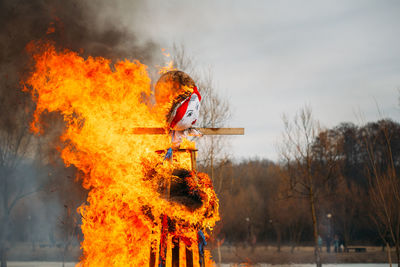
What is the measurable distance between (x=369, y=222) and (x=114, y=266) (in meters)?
31.7

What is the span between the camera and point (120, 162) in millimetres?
4535

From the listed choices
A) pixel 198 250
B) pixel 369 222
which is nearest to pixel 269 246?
pixel 369 222

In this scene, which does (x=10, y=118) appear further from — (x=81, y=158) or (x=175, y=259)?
(x=175, y=259)

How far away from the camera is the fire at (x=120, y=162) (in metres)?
4.18

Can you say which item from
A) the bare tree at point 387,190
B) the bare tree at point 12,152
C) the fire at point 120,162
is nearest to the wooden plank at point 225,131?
the fire at point 120,162

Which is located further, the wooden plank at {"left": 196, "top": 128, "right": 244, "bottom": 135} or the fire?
the wooden plank at {"left": 196, "top": 128, "right": 244, "bottom": 135}

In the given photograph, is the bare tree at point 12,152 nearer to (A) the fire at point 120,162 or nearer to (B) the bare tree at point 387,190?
(A) the fire at point 120,162

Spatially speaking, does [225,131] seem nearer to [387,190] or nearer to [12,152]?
[387,190]

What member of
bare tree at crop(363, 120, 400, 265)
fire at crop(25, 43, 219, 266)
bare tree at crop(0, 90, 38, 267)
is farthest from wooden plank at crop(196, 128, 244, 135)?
bare tree at crop(0, 90, 38, 267)

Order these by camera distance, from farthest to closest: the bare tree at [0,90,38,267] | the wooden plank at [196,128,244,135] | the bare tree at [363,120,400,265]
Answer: the bare tree at [0,90,38,267] < the bare tree at [363,120,400,265] < the wooden plank at [196,128,244,135]

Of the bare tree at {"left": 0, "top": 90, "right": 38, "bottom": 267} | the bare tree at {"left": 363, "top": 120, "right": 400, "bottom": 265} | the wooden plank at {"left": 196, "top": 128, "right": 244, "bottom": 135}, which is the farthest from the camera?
the bare tree at {"left": 0, "top": 90, "right": 38, "bottom": 267}

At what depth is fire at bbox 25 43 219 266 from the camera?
4176 mm

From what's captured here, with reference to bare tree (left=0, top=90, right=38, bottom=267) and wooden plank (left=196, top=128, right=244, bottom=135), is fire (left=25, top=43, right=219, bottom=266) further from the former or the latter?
bare tree (left=0, top=90, right=38, bottom=267)

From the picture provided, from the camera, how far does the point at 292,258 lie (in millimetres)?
24531
